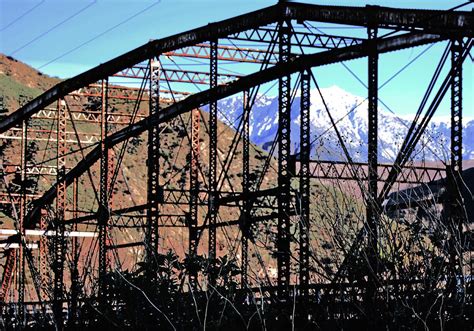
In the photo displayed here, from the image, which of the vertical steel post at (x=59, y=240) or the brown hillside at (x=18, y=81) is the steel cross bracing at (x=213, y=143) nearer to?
the vertical steel post at (x=59, y=240)

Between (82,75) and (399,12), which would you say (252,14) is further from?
(82,75)

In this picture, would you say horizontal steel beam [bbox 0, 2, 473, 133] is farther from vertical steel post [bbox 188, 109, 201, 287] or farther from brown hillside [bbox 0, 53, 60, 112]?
brown hillside [bbox 0, 53, 60, 112]

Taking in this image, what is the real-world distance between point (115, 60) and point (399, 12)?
11.5 meters

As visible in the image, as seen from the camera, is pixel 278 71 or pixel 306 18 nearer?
pixel 306 18

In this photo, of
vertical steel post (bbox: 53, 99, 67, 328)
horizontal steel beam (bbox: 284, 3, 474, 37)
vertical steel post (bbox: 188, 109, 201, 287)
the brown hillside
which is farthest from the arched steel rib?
the brown hillside

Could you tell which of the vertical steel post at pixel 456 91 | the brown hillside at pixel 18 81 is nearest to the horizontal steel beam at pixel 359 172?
the vertical steel post at pixel 456 91

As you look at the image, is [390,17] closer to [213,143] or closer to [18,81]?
[213,143]

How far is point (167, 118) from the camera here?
28.7 metres

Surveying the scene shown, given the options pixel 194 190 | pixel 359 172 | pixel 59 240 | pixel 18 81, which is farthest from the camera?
pixel 18 81

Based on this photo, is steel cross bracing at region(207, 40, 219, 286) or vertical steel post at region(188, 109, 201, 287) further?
vertical steel post at region(188, 109, 201, 287)

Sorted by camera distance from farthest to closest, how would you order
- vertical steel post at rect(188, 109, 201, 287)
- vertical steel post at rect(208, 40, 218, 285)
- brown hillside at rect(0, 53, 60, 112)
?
brown hillside at rect(0, 53, 60, 112) → vertical steel post at rect(188, 109, 201, 287) → vertical steel post at rect(208, 40, 218, 285)

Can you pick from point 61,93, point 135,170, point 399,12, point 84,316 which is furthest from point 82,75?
point 135,170

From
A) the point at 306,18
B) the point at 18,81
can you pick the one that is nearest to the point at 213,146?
the point at 306,18

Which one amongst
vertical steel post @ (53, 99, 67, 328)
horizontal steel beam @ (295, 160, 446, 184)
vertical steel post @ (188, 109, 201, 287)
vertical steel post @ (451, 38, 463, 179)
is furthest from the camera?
vertical steel post @ (188, 109, 201, 287)
